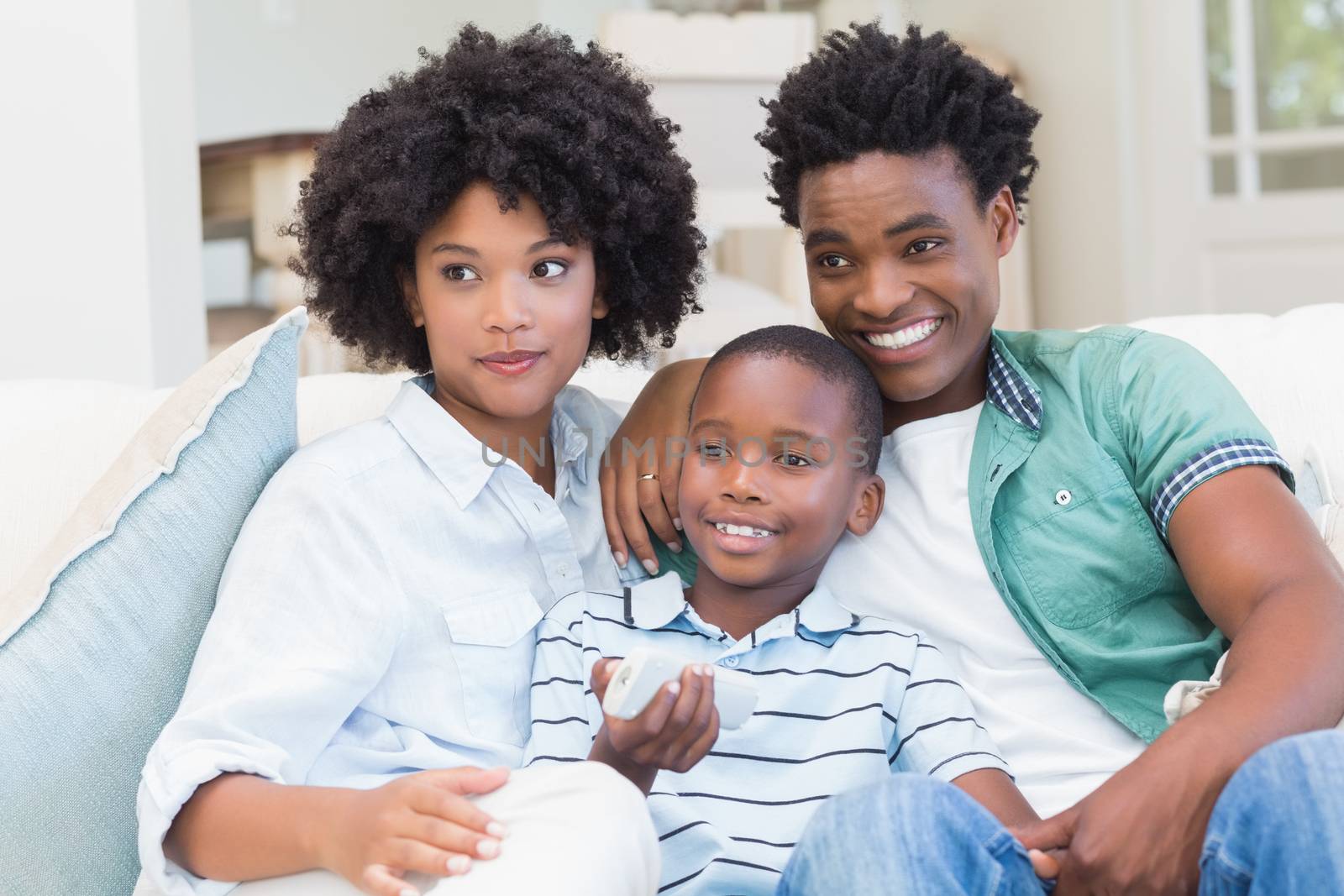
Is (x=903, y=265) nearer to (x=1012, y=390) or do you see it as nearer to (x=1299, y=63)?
(x=1012, y=390)

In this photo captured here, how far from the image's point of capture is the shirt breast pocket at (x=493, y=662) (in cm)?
127

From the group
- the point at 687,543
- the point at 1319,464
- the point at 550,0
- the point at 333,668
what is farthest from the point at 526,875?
the point at 550,0

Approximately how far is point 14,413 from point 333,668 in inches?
27.8

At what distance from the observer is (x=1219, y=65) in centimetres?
396

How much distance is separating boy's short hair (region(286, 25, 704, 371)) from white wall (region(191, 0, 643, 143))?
407 centimetres

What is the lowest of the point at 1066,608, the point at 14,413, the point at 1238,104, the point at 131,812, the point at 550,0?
the point at 131,812

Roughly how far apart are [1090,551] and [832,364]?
1.03ft

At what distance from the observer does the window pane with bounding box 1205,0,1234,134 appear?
3934mm

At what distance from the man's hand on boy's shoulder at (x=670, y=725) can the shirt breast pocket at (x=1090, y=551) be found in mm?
442

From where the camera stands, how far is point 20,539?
4.87ft

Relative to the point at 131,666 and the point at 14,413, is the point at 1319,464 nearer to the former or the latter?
the point at 131,666

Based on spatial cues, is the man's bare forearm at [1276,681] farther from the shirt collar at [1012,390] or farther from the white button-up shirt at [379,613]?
the white button-up shirt at [379,613]

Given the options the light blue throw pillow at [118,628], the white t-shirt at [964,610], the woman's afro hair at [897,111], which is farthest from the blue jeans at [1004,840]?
the woman's afro hair at [897,111]

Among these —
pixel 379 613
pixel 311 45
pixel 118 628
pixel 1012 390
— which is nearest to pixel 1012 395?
pixel 1012 390
